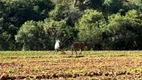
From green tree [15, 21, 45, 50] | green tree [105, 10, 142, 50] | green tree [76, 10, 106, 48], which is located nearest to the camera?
green tree [76, 10, 106, 48]

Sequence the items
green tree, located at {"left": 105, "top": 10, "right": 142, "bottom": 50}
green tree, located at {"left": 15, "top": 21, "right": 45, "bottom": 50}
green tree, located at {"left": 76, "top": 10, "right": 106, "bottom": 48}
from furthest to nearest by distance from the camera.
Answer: green tree, located at {"left": 15, "top": 21, "right": 45, "bottom": 50}, green tree, located at {"left": 105, "top": 10, "right": 142, "bottom": 50}, green tree, located at {"left": 76, "top": 10, "right": 106, "bottom": 48}

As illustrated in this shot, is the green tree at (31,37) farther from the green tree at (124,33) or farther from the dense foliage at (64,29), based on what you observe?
the green tree at (124,33)

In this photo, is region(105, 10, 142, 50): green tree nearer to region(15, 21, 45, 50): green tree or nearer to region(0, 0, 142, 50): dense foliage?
region(0, 0, 142, 50): dense foliage

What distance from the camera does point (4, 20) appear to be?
83.6 meters

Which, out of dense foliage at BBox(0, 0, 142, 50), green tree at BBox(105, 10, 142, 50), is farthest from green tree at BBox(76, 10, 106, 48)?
green tree at BBox(105, 10, 142, 50)

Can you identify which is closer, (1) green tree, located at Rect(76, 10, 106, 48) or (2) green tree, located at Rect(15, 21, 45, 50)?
(1) green tree, located at Rect(76, 10, 106, 48)

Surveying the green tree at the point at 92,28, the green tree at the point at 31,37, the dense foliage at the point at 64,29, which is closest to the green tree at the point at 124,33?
the dense foliage at the point at 64,29

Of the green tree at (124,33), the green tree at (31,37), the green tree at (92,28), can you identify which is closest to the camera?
the green tree at (92,28)

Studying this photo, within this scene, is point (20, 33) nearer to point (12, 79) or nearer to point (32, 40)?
point (32, 40)

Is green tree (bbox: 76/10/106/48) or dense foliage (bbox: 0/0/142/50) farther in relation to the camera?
dense foliage (bbox: 0/0/142/50)

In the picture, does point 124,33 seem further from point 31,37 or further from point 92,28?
point 31,37

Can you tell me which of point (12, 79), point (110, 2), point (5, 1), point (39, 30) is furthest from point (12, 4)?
point (12, 79)

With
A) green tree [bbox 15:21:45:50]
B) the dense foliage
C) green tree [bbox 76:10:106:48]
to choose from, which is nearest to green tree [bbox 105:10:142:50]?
the dense foliage

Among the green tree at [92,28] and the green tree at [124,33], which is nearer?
the green tree at [92,28]
